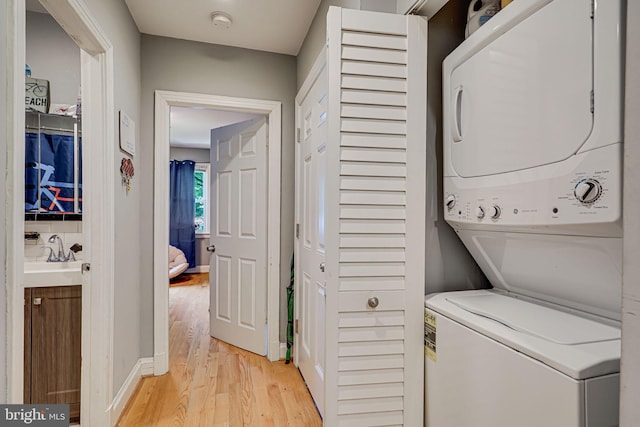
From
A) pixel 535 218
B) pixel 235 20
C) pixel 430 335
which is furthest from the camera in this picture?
pixel 235 20

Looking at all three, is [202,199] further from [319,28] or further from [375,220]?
[375,220]

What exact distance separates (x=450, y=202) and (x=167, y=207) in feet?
6.47

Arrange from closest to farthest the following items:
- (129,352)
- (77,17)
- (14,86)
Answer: (14,86) → (77,17) → (129,352)

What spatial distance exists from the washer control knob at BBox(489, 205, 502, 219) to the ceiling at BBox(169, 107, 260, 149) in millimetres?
3101

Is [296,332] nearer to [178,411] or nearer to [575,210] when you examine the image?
[178,411]

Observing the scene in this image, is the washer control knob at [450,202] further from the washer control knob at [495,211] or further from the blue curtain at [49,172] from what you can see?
the blue curtain at [49,172]

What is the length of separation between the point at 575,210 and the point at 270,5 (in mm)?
1989

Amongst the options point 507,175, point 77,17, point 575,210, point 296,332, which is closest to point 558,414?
point 575,210

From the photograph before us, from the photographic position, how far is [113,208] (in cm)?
171

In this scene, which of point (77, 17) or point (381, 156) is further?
point (77, 17)

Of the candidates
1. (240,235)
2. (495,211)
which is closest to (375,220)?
(495,211)

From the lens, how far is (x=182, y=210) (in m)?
5.95

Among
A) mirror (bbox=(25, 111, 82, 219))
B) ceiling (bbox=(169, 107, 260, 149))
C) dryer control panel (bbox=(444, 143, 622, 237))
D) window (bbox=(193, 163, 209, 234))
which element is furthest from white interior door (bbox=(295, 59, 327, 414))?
window (bbox=(193, 163, 209, 234))

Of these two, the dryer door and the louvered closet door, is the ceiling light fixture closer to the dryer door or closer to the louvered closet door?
the louvered closet door
